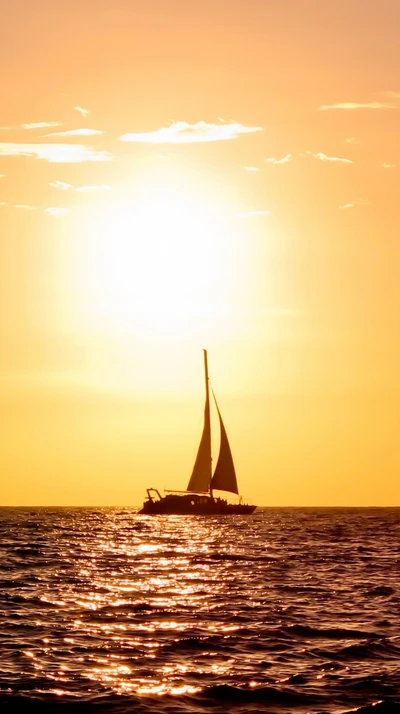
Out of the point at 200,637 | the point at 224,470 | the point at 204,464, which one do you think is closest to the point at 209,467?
the point at 204,464

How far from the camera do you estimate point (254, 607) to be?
31969 millimetres

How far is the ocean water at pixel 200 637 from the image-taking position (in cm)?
1920

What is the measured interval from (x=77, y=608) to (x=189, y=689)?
477 inches

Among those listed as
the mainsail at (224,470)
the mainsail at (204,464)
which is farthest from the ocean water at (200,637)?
the mainsail at (204,464)

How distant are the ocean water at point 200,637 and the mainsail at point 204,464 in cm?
7374

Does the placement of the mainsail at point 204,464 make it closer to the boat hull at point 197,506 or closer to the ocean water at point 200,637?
the boat hull at point 197,506

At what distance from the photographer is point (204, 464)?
411 ft

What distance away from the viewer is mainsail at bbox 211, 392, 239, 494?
124 meters

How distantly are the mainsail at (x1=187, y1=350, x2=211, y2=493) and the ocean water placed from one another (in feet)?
242

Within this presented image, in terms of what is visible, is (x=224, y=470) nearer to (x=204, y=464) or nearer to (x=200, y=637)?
(x=204, y=464)

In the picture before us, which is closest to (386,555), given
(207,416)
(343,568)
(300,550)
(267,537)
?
(300,550)

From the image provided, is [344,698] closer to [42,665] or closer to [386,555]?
[42,665]

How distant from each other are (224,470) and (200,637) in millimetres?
98846

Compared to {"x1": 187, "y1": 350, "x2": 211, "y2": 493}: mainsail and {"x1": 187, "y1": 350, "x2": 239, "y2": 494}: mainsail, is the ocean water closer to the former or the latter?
{"x1": 187, "y1": 350, "x2": 239, "y2": 494}: mainsail
